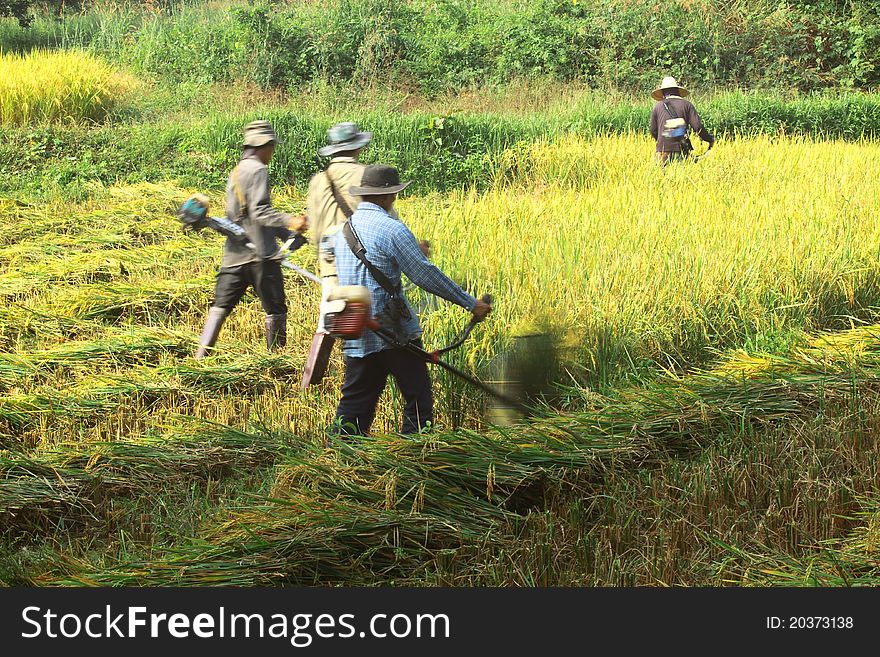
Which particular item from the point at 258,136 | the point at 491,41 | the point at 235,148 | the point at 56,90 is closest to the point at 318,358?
the point at 258,136

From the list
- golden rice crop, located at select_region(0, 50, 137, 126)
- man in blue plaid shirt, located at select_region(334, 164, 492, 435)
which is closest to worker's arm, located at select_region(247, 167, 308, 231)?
man in blue plaid shirt, located at select_region(334, 164, 492, 435)

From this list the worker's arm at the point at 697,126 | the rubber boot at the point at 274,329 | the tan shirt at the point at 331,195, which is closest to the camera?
the tan shirt at the point at 331,195

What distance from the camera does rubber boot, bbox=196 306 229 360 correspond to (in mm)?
5637

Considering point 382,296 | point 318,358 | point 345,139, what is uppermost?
point 345,139

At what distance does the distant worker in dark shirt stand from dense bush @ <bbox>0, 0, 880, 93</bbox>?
23.0 ft

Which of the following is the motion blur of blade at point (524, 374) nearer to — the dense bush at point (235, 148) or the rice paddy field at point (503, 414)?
the rice paddy field at point (503, 414)

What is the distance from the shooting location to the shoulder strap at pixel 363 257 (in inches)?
165

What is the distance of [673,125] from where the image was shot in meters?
9.33

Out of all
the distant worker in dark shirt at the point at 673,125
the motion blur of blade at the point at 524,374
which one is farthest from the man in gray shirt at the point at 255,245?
the distant worker in dark shirt at the point at 673,125

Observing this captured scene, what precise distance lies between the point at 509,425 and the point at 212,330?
6.50ft

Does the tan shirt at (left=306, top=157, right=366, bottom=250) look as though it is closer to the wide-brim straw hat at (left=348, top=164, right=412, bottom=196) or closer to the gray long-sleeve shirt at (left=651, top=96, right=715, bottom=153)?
the wide-brim straw hat at (left=348, top=164, right=412, bottom=196)

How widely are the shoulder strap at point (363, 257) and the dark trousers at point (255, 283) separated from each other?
1516mm

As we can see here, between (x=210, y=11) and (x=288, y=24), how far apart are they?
3.40m

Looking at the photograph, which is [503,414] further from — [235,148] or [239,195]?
[235,148]
